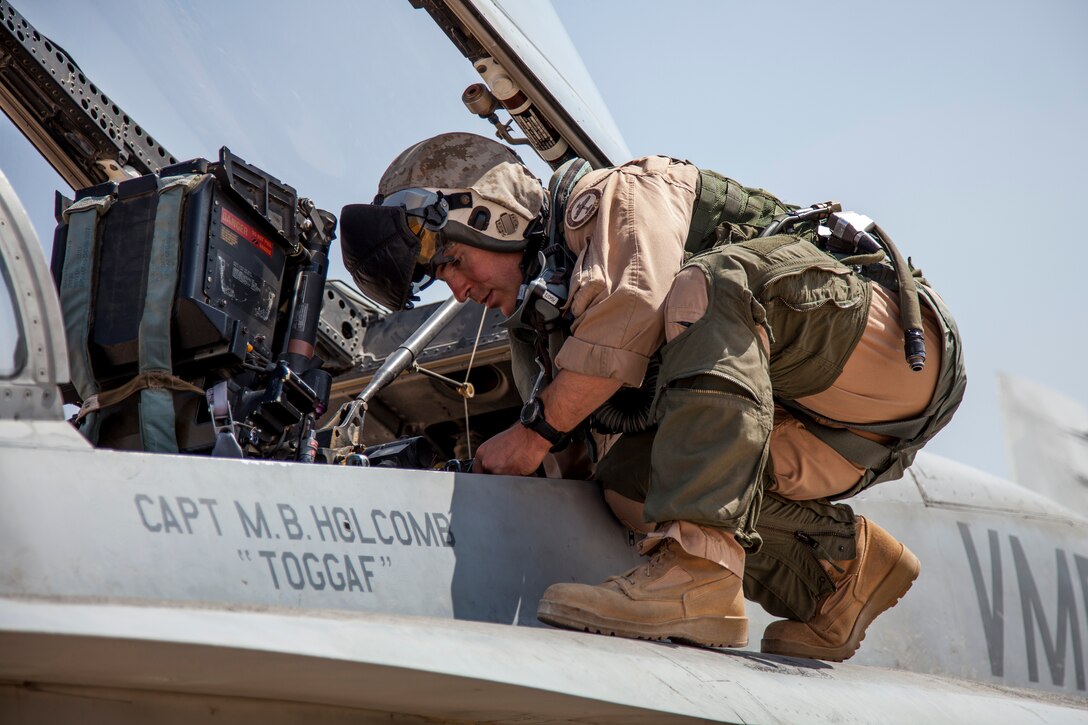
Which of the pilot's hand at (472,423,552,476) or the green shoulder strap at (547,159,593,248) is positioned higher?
the green shoulder strap at (547,159,593,248)

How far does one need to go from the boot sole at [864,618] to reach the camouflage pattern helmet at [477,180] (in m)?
1.23

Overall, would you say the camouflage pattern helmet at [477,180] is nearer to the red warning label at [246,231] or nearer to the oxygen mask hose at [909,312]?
the red warning label at [246,231]

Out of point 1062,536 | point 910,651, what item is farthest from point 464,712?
point 1062,536

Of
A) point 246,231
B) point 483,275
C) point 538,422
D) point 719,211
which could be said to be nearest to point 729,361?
point 538,422

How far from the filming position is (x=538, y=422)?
2654 mm

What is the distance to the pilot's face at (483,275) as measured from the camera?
3.00 meters

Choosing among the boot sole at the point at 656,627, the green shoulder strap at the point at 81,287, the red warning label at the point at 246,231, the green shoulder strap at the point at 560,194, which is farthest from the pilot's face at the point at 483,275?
the boot sole at the point at 656,627

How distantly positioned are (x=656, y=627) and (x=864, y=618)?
3.08ft

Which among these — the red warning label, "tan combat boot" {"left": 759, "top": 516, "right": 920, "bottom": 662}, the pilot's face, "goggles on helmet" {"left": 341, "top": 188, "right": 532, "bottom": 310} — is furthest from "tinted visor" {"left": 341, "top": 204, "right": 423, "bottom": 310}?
"tan combat boot" {"left": 759, "top": 516, "right": 920, "bottom": 662}

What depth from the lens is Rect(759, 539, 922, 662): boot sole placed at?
3016 mm

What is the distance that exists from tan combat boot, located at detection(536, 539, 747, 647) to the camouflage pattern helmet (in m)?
0.97

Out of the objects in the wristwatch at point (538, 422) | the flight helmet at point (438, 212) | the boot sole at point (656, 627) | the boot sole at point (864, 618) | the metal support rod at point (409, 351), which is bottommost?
the boot sole at point (864, 618)

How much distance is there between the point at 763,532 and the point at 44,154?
229 cm

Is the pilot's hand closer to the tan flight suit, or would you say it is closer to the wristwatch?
the wristwatch
